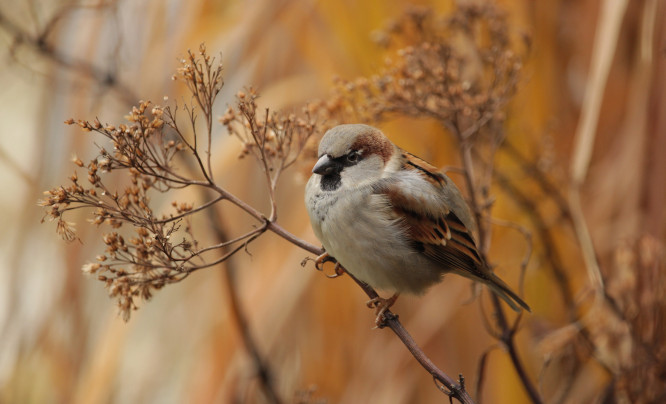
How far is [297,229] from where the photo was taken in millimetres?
2355

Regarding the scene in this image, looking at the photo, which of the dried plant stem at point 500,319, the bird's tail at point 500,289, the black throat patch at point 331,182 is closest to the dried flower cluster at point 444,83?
the dried plant stem at point 500,319

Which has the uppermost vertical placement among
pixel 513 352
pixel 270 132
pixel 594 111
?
pixel 270 132

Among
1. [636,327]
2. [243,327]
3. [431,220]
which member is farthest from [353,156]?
[636,327]

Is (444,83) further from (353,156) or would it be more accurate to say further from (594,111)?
(594,111)

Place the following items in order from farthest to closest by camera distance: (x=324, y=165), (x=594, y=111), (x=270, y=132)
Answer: (x=594, y=111) < (x=324, y=165) < (x=270, y=132)

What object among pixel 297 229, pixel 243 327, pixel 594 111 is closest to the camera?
pixel 594 111

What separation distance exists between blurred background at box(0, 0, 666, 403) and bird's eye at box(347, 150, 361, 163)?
1.81 feet

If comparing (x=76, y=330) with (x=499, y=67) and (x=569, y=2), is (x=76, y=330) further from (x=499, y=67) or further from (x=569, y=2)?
(x=569, y=2)

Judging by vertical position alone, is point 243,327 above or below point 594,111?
above

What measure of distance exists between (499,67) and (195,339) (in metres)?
1.39

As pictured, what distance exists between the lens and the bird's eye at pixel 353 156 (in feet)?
5.52

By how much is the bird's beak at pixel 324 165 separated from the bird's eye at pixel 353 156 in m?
0.05

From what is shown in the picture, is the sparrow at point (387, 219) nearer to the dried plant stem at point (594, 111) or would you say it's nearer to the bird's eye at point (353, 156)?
the bird's eye at point (353, 156)

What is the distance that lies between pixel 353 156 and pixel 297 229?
0.71 m
